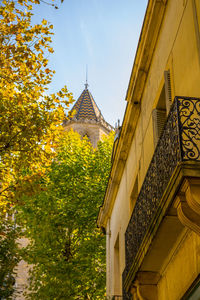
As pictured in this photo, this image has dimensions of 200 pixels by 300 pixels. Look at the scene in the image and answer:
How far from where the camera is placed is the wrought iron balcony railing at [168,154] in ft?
18.6

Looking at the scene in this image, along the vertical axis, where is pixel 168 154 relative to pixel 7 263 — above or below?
below

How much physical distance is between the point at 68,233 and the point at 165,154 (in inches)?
626

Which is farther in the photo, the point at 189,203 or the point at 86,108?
the point at 86,108

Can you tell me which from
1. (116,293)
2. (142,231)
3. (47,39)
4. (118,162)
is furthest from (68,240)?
(142,231)

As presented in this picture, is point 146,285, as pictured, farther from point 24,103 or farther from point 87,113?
point 87,113

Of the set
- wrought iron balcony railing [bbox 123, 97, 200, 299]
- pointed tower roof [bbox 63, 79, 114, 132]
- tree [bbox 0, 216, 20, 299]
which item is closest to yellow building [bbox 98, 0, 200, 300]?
wrought iron balcony railing [bbox 123, 97, 200, 299]

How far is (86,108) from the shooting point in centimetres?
5947

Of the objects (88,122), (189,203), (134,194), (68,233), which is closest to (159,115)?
(134,194)

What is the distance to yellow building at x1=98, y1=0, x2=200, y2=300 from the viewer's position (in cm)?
559

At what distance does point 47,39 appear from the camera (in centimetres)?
1123

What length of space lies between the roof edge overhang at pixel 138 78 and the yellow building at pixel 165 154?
0.8 inches

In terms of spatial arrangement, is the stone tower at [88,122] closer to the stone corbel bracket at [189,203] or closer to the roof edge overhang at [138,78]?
the roof edge overhang at [138,78]

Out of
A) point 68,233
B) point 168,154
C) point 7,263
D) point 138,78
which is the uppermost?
point 68,233

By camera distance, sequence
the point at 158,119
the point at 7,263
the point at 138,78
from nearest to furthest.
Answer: the point at 158,119 → the point at 138,78 → the point at 7,263
